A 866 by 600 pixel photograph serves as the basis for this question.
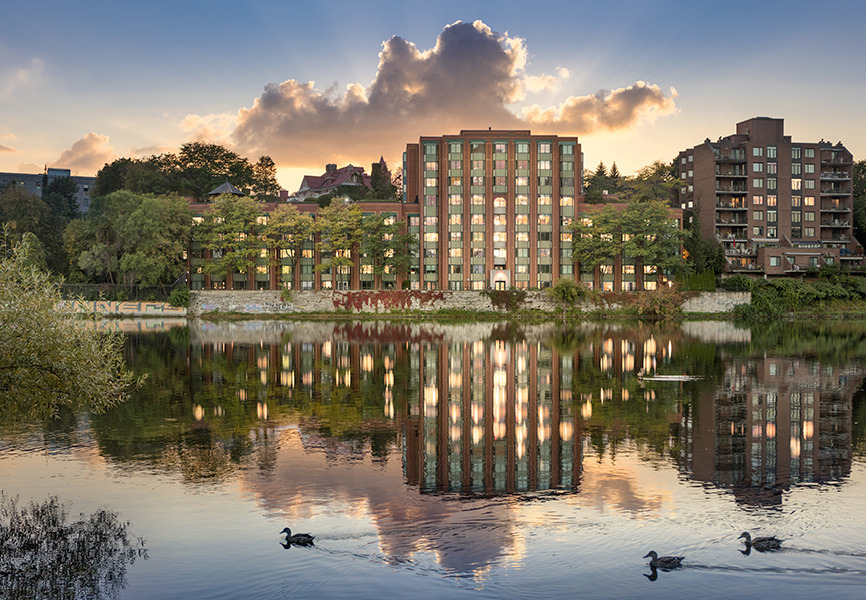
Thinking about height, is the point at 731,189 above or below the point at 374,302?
above

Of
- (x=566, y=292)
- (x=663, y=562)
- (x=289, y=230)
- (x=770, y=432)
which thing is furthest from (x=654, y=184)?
(x=663, y=562)

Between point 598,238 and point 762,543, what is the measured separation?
4825 inches

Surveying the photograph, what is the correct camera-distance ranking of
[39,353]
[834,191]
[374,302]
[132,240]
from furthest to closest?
1. [834,191]
2. [132,240]
3. [374,302]
4. [39,353]

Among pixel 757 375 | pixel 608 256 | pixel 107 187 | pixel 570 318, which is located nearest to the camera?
pixel 757 375

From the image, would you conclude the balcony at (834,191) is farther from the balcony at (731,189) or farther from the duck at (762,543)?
the duck at (762,543)

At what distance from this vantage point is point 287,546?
17531 millimetres

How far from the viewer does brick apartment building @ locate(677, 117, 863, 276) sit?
154 metres

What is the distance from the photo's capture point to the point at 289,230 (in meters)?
140

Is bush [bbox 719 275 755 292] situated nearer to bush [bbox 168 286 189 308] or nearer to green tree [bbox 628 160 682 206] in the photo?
green tree [bbox 628 160 682 206]

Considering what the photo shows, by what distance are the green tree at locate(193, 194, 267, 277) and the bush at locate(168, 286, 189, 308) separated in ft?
34.5

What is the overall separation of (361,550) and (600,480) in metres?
9.07

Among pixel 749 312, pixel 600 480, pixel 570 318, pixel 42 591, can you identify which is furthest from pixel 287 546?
pixel 749 312

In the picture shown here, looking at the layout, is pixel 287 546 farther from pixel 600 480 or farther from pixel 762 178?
pixel 762 178

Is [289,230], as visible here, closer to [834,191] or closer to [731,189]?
[731,189]
